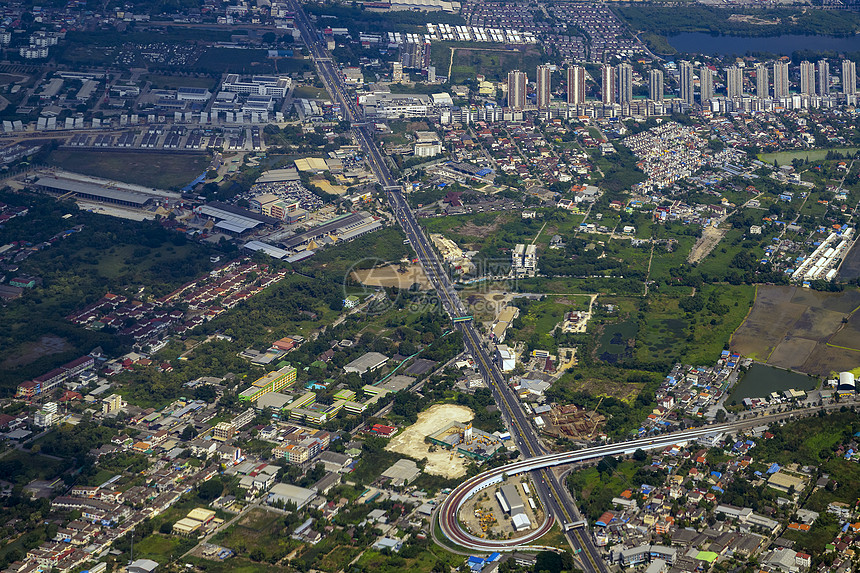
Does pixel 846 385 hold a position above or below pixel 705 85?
below

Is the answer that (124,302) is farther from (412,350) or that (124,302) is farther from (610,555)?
(610,555)

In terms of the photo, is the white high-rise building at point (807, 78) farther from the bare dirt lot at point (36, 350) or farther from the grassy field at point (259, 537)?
the grassy field at point (259, 537)

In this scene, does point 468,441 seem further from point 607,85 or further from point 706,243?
point 607,85

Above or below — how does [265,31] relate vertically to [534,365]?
above

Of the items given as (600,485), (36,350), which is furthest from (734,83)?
(36,350)

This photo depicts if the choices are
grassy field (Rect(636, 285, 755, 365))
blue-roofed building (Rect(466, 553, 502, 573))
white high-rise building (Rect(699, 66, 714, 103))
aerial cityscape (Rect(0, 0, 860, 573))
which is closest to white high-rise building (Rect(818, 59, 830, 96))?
aerial cityscape (Rect(0, 0, 860, 573))

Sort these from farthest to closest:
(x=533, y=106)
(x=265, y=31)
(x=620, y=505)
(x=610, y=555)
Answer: (x=265, y=31)
(x=533, y=106)
(x=620, y=505)
(x=610, y=555)

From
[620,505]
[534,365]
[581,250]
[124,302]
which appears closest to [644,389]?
[534,365]
